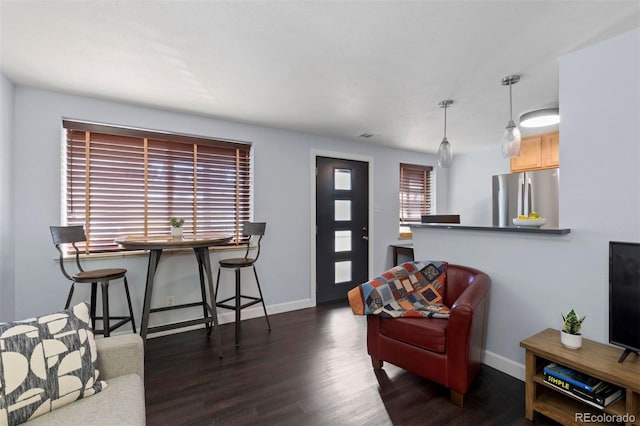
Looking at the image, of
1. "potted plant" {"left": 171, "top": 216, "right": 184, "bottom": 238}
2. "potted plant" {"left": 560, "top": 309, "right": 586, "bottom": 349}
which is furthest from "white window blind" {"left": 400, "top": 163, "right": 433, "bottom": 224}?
"potted plant" {"left": 171, "top": 216, "right": 184, "bottom": 238}

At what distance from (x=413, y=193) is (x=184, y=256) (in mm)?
3686

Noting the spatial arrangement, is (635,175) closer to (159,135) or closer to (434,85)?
(434,85)

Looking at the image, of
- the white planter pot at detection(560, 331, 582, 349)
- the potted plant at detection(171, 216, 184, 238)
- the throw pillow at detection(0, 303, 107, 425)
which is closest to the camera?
the throw pillow at detection(0, 303, 107, 425)

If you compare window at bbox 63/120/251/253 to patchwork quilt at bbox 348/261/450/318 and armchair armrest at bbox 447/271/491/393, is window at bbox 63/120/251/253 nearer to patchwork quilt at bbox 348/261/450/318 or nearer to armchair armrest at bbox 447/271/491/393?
patchwork quilt at bbox 348/261/450/318

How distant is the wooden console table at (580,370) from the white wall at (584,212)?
0.87 feet

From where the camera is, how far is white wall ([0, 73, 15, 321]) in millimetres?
2193

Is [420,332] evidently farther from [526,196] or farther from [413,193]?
[413,193]

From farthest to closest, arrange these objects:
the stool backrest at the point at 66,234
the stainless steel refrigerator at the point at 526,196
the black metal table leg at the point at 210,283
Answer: the stainless steel refrigerator at the point at 526,196, the black metal table leg at the point at 210,283, the stool backrest at the point at 66,234

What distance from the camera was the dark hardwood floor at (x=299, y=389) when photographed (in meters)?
1.78

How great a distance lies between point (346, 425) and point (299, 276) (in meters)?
2.20

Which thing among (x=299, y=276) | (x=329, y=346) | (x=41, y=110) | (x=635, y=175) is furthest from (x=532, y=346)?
(x=41, y=110)

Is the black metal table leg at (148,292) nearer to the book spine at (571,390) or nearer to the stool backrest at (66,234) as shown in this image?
the stool backrest at (66,234)

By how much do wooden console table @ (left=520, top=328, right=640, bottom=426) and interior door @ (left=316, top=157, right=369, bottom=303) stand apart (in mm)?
2584

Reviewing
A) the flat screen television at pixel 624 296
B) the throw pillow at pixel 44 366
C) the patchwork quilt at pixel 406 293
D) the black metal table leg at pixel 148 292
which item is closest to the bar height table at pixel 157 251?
the black metal table leg at pixel 148 292
